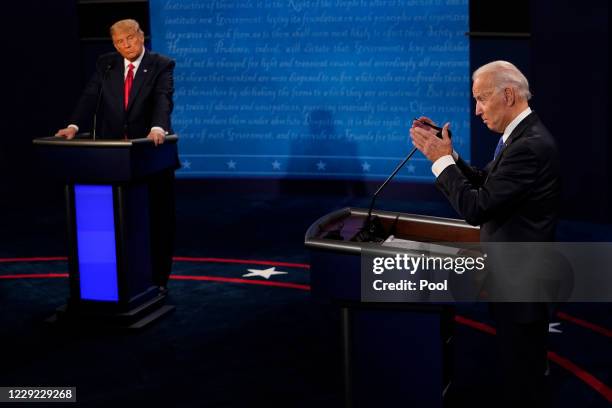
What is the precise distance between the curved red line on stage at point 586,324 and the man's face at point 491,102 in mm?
Result: 2258

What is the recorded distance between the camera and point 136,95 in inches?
191

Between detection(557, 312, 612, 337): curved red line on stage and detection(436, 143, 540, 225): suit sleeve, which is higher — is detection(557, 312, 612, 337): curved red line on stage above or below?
below

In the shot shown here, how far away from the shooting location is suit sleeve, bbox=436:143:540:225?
8.48 ft

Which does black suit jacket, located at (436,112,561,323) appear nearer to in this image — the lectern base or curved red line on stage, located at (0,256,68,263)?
the lectern base

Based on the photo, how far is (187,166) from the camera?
8773 mm

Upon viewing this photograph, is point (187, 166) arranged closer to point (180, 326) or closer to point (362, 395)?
point (180, 326)

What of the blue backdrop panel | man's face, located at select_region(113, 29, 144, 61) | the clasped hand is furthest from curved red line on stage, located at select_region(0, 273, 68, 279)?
the clasped hand

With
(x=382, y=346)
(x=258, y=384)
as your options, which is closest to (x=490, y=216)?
(x=382, y=346)

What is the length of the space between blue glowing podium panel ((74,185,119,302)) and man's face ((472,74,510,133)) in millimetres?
2441

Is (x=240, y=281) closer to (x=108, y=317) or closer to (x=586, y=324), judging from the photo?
(x=108, y=317)

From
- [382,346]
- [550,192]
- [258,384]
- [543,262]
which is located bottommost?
[258,384]

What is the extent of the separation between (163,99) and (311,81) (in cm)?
367

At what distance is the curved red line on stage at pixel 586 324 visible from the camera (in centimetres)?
456

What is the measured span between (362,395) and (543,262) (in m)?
0.85
